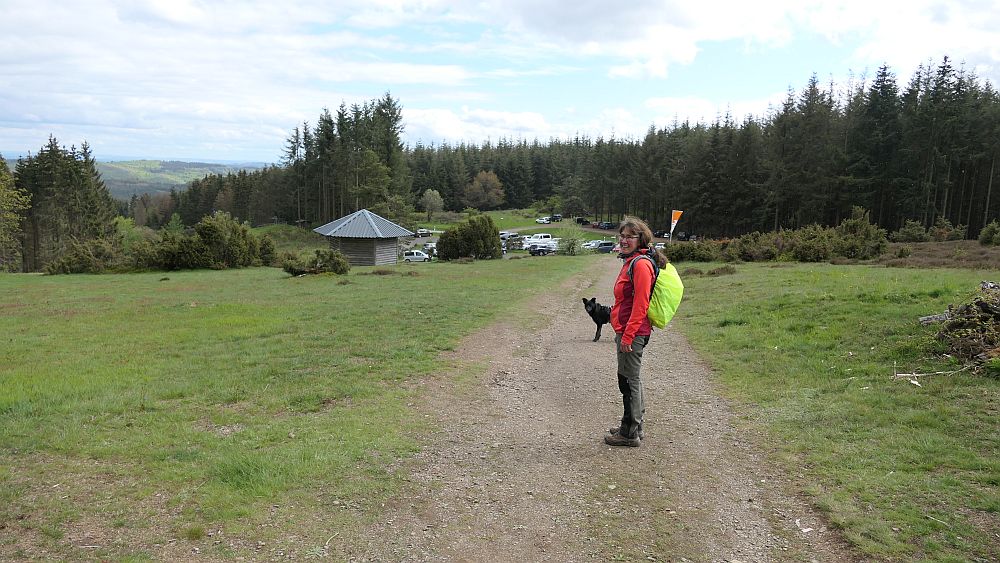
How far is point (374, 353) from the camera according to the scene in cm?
973

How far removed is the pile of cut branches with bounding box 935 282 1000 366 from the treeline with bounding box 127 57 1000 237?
141ft

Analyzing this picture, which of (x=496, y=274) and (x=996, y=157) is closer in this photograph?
(x=496, y=274)

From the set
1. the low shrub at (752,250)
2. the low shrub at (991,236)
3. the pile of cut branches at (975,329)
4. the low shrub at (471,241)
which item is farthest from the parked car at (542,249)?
the pile of cut branches at (975,329)

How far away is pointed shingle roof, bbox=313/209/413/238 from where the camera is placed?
38494 mm

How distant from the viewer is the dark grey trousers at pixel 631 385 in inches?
226

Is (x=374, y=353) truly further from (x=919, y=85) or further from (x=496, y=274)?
(x=919, y=85)

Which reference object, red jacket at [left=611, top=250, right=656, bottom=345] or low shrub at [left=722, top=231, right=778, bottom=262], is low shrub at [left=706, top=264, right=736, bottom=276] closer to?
low shrub at [left=722, top=231, right=778, bottom=262]

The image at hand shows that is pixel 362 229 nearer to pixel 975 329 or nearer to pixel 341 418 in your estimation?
pixel 341 418

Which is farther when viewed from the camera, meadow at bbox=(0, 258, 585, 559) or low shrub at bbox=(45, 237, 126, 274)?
low shrub at bbox=(45, 237, 126, 274)

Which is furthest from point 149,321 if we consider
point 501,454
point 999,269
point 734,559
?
point 999,269

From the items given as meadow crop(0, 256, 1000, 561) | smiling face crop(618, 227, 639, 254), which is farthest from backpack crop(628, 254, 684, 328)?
meadow crop(0, 256, 1000, 561)

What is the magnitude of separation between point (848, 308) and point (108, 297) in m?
21.2

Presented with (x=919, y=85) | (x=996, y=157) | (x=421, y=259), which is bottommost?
(x=421, y=259)

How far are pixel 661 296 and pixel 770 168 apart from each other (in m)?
48.6
